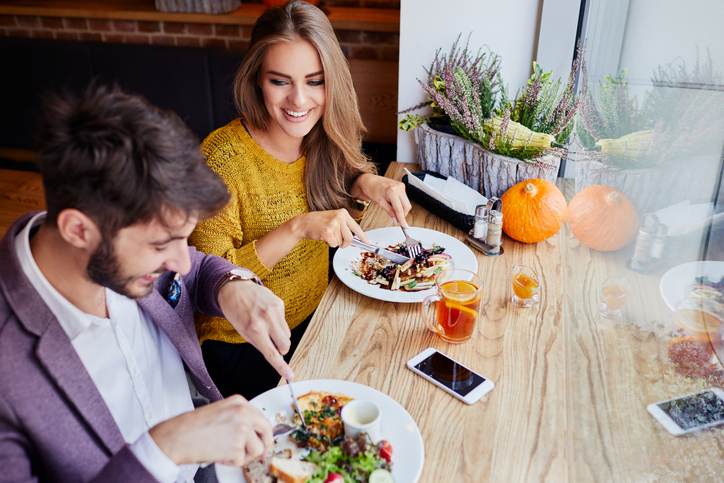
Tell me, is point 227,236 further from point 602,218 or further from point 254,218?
point 602,218

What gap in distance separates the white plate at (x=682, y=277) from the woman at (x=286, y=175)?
0.72 meters

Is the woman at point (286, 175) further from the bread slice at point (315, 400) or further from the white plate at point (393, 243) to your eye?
the bread slice at point (315, 400)

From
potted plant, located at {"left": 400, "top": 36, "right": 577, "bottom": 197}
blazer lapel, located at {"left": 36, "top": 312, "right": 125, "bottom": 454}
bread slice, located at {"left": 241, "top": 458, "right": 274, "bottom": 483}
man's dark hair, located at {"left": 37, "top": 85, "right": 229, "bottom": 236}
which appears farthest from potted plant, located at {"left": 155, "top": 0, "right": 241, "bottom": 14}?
bread slice, located at {"left": 241, "top": 458, "right": 274, "bottom": 483}

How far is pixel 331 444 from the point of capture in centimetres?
100

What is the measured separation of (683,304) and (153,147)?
0.85 m

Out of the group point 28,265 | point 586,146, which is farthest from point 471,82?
point 28,265

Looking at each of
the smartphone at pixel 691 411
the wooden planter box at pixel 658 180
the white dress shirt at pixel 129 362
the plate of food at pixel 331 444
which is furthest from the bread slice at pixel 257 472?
the wooden planter box at pixel 658 180

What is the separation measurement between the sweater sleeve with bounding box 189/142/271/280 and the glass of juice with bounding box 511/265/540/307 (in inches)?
24.5

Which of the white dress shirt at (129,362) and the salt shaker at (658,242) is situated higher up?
the salt shaker at (658,242)

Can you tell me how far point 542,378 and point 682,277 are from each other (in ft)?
1.02

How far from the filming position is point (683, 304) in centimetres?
96

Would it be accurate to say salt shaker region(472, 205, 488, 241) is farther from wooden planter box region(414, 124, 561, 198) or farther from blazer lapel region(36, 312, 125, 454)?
blazer lapel region(36, 312, 125, 454)

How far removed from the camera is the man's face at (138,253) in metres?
0.83

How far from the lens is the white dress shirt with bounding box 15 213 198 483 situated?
90cm
